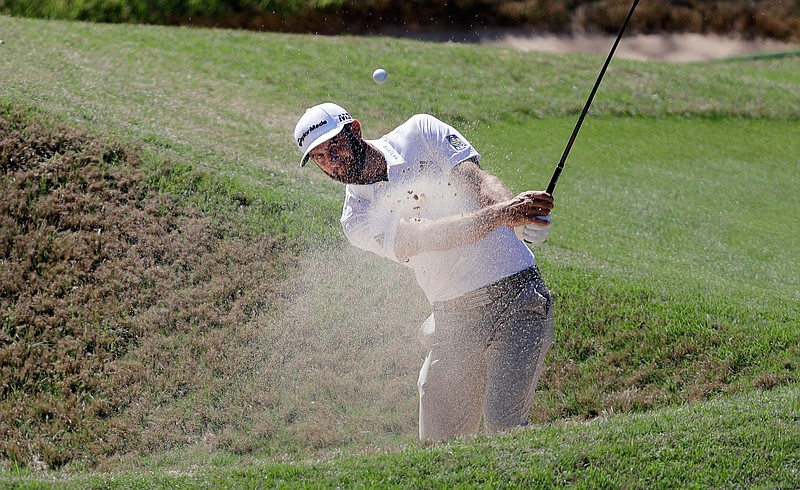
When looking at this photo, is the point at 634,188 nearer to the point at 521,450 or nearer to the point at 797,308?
the point at 797,308

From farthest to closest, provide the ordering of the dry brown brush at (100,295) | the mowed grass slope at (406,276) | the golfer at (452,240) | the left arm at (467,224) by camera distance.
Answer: the dry brown brush at (100,295) < the mowed grass slope at (406,276) < the golfer at (452,240) < the left arm at (467,224)

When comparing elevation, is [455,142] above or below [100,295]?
above

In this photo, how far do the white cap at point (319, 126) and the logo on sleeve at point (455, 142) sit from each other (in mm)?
437

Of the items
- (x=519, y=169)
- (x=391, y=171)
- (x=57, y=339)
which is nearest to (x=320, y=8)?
(x=519, y=169)

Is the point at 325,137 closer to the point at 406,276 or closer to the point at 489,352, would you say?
the point at 489,352

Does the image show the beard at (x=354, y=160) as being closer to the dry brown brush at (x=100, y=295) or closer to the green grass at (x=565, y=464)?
the green grass at (x=565, y=464)

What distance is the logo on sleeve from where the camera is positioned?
4591 millimetres

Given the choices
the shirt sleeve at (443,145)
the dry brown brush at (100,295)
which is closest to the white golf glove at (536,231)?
the shirt sleeve at (443,145)

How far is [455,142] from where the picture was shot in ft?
15.1

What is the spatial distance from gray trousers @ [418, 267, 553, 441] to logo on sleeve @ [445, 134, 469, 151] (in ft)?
1.93

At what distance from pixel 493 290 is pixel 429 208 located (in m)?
0.43

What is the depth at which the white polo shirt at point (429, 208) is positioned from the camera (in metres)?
4.44

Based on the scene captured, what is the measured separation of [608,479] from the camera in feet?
13.9

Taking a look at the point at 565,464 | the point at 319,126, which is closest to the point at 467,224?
the point at 319,126
